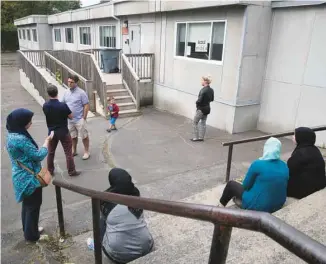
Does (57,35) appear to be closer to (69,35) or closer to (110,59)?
(69,35)

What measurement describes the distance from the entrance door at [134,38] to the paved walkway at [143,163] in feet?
14.0

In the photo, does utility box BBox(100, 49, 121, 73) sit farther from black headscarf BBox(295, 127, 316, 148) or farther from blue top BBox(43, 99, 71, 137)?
black headscarf BBox(295, 127, 316, 148)

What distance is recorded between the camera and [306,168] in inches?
139

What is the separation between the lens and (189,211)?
1.36 meters

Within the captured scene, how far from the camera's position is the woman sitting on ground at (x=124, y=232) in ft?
9.05

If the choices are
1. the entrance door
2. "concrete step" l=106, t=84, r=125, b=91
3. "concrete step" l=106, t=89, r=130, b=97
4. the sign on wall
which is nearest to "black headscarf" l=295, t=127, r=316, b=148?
the sign on wall

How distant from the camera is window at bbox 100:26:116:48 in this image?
49.8 ft

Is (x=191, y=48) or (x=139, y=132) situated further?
(x=191, y=48)

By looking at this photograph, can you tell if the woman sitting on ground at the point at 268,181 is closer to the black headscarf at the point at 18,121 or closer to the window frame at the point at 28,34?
the black headscarf at the point at 18,121

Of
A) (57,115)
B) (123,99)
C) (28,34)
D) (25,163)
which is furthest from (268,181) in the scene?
(28,34)

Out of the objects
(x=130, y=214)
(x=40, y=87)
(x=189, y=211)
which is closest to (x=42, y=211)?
(x=130, y=214)

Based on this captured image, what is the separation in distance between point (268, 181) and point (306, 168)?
2.39ft

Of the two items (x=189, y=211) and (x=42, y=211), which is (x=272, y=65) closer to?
(x=42, y=211)

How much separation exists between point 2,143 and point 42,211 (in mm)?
4445
